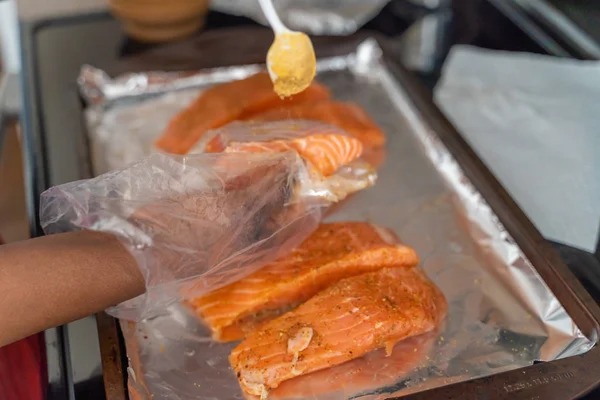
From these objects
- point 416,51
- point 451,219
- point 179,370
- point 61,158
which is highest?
point 416,51

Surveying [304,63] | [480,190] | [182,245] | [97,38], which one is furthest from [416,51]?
[182,245]

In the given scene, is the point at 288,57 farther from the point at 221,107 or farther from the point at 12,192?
the point at 12,192

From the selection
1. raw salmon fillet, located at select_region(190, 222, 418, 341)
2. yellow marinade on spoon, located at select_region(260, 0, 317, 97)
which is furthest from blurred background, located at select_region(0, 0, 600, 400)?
yellow marinade on spoon, located at select_region(260, 0, 317, 97)

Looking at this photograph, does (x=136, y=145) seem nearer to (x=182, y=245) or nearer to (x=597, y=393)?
(x=182, y=245)

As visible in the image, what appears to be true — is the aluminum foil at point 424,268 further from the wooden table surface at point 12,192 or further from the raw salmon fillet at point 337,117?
the wooden table surface at point 12,192

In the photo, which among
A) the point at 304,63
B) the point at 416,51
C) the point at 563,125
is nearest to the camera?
the point at 304,63

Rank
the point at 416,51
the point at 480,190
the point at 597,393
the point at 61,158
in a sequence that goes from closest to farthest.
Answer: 1. the point at 597,393
2. the point at 480,190
3. the point at 61,158
4. the point at 416,51

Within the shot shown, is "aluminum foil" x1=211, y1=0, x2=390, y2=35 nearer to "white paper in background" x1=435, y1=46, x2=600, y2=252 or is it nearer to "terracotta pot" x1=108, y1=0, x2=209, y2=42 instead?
"terracotta pot" x1=108, y1=0, x2=209, y2=42

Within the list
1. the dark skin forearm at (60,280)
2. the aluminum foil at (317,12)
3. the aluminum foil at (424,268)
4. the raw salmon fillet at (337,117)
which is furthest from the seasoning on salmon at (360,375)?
the aluminum foil at (317,12)
